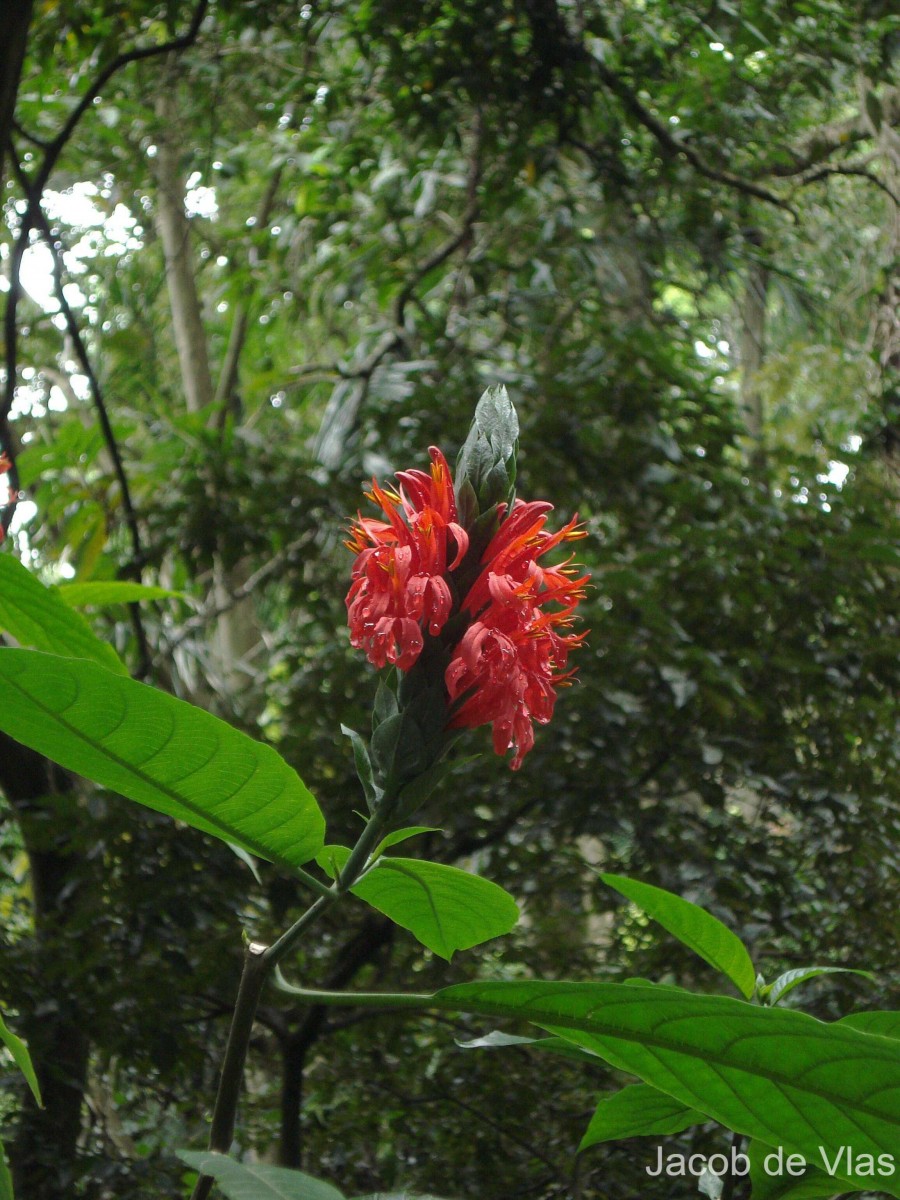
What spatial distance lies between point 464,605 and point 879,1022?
37 cm

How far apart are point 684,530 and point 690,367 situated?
59 cm

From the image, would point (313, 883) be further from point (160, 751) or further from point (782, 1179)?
point (782, 1179)

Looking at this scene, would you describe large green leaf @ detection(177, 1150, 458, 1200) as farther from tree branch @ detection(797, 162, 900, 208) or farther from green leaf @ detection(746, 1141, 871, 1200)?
tree branch @ detection(797, 162, 900, 208)

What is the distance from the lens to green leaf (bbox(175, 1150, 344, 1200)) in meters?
0.56

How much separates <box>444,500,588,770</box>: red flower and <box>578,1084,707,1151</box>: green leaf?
288 mm

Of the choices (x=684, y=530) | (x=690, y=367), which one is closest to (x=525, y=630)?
(x=684, y=530)

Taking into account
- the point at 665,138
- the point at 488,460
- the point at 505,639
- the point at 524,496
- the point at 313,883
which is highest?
the point at 665,138

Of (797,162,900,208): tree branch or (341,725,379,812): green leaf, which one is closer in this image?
Answer: (341,725,379,812): green leaf

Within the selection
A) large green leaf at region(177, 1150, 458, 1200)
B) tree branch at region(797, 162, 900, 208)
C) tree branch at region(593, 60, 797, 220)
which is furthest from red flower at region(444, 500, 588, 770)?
tree branch at region(797, 162, 900, 208)

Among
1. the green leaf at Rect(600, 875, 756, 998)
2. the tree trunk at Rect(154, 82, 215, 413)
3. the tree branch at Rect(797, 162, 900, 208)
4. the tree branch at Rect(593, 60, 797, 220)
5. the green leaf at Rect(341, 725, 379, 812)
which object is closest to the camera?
the green leaf at Rect(341, 725, 379, 812)

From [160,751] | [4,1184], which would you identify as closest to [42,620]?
[160,751]

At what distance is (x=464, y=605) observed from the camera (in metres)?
0.69

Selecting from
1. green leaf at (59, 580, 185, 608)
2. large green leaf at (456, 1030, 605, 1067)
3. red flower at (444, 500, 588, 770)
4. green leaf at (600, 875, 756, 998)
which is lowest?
large green leaf at (456, 1030, 605, 1067)

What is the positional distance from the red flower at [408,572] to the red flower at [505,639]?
0.08 feet
